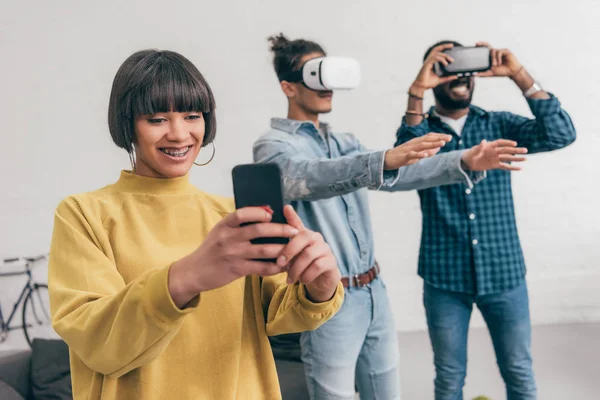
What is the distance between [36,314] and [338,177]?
5.98ft

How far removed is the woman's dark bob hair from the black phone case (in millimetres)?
196

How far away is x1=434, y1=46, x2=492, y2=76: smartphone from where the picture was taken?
161cm

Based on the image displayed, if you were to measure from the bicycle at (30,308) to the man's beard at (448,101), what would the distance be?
175cm

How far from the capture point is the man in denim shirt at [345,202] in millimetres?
1186

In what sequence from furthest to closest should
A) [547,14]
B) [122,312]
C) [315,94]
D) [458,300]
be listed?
[547,14], [458,300], [315,94], [122,312]

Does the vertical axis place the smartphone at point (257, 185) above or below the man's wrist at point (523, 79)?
below

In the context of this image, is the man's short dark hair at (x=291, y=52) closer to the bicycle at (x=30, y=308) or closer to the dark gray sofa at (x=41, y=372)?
the dark gray sofa at (x=41, y=372)

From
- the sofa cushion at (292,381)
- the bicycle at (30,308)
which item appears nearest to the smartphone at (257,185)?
the sofa cushion at (292,381)

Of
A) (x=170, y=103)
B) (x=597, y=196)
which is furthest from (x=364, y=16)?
(x=170, y=103)

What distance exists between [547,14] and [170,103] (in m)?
1.98

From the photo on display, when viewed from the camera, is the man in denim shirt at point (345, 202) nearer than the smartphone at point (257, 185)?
No

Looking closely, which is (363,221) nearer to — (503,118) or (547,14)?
(503,118)

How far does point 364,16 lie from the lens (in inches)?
88.0

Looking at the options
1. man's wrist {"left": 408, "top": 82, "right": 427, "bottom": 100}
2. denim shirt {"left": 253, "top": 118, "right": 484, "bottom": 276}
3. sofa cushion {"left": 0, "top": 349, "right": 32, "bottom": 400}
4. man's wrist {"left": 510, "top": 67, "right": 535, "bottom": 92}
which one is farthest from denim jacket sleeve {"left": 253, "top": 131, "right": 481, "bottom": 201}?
sofa cushion {"left": 0, "top": 349, "right": 32, "bottom": 400}
